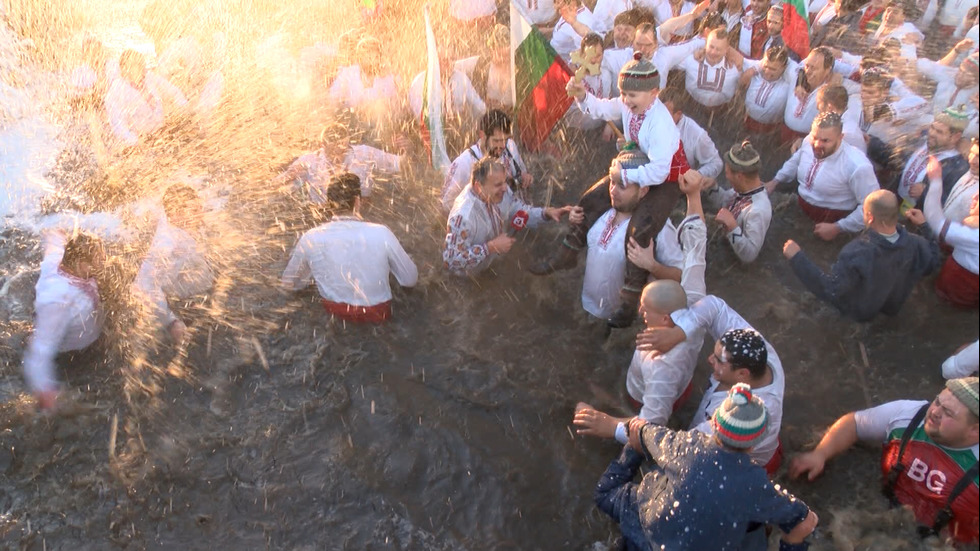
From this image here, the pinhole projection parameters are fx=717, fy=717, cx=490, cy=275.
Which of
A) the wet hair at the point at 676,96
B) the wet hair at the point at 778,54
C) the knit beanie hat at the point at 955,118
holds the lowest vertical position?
the wet hair at the point at 676,96

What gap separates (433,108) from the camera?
645cm

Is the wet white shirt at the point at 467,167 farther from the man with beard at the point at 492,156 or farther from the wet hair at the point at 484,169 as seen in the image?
the wet hair at the point at 484,169

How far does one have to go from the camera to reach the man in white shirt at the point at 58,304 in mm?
5074

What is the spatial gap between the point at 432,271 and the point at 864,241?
3431mm

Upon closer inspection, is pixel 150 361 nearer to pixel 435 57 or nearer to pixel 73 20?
pixel 435 57

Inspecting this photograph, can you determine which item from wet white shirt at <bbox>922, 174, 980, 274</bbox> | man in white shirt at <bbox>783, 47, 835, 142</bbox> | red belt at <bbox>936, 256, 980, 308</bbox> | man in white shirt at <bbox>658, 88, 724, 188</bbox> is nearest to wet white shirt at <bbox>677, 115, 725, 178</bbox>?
man in white shirt at <bbox>658, 88, 724, 188</bbox>

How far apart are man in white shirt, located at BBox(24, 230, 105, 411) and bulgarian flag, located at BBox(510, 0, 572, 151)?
373 cm

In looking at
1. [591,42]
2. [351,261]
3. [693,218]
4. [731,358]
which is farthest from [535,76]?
[731,358]

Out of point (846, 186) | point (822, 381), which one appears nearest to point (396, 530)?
point (822, 381)

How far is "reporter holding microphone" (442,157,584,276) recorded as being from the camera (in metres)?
5.27

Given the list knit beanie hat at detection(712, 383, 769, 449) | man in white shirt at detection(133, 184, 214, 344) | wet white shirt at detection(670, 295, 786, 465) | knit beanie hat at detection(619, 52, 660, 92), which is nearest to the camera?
knit beanie hat at detection(712, 383, 769, 449)

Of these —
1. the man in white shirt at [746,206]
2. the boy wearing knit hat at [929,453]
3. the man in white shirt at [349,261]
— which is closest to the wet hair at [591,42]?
the man in white shirt at [746,206]

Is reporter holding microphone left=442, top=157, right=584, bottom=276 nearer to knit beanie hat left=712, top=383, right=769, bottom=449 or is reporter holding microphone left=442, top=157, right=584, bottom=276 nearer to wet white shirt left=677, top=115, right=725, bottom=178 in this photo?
wet white shirt left=677, top=115, right=725, bottom=178

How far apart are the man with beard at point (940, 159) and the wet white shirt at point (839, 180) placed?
0.34m
